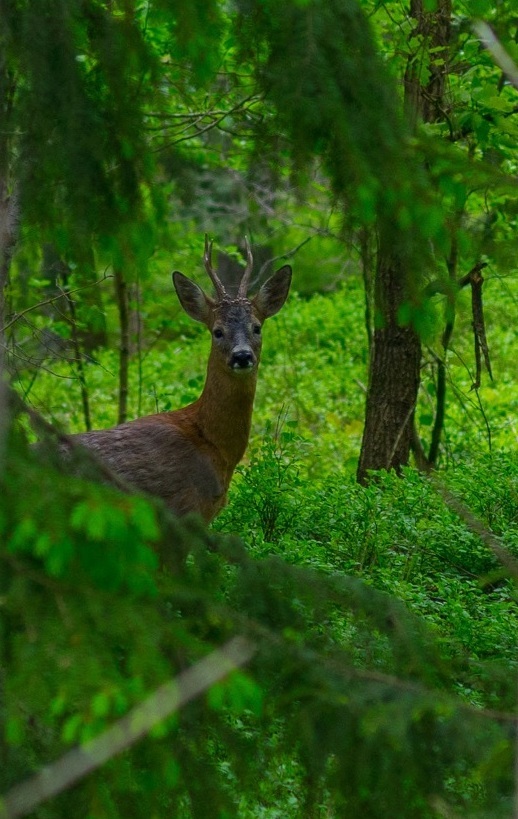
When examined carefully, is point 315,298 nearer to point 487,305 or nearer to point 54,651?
point 487,305

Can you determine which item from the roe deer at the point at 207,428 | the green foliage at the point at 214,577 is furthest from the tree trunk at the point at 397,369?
the green foliage at the point at 214,577

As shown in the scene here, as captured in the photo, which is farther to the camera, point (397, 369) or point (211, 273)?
point (397, 369)

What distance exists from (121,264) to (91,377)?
10260 millimetres

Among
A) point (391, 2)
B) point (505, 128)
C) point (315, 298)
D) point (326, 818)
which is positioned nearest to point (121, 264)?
point (326, 818)

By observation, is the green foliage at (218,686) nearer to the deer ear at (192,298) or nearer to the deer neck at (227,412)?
the deer neck at (227,412)

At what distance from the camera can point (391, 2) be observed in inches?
275

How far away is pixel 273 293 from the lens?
24.0 feet

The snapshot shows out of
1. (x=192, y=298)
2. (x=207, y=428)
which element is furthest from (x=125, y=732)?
(x=192, y=298)

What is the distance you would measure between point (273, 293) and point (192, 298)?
1.74ft

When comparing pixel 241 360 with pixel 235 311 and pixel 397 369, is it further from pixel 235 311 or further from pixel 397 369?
pixel 397 369

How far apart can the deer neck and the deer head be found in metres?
0.07

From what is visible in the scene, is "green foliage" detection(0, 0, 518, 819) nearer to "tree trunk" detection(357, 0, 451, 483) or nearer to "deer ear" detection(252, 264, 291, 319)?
"deer ear" detection(252, 264, 291, 319)

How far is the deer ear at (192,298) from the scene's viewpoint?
7.13 meters

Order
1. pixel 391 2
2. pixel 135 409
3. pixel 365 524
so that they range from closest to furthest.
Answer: pixel 365 524, pixel 391 2, pixel 135 409
